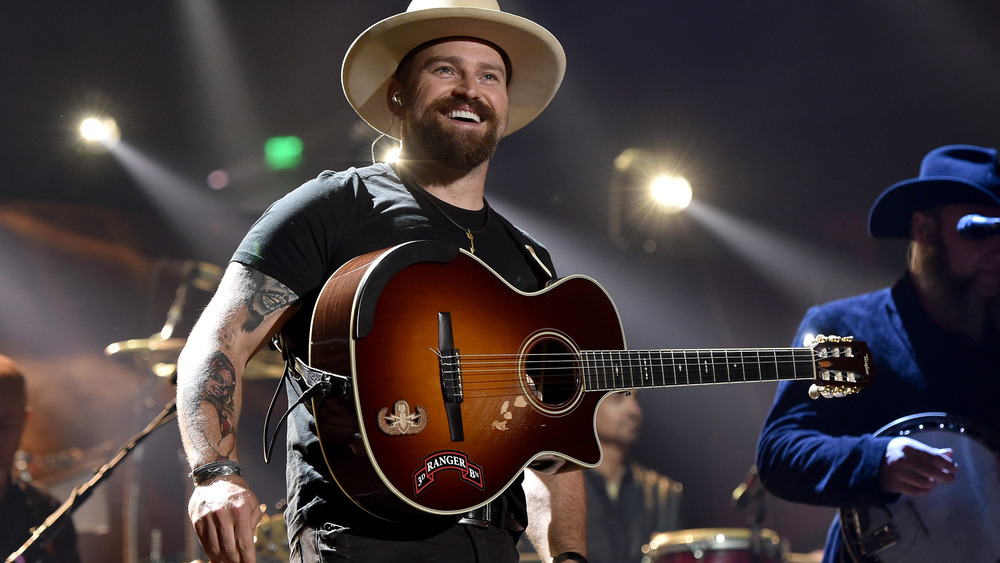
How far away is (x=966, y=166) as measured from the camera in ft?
13.9

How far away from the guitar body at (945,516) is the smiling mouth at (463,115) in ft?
8.04

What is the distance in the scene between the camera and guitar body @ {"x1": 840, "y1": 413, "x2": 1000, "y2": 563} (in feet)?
10.8

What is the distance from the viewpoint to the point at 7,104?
5.76 m

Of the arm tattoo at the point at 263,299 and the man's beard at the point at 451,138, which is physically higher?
the man's beard at the point at 451,138

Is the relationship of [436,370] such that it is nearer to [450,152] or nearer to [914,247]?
[450,152]

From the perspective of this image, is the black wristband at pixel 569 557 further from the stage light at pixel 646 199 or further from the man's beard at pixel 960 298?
the stage light at pixel 646 199

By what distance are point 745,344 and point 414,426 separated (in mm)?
7005

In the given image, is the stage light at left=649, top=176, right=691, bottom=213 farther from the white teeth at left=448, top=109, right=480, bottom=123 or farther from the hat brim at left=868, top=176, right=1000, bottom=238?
the white teeth at left=448, top=109, right=480, bottom=123

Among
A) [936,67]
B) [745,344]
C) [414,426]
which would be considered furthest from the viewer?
[745,344]

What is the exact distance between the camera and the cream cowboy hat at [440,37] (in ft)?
8.01

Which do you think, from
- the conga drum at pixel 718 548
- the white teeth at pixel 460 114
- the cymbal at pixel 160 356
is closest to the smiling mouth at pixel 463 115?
the white teeth at pixel 460 114

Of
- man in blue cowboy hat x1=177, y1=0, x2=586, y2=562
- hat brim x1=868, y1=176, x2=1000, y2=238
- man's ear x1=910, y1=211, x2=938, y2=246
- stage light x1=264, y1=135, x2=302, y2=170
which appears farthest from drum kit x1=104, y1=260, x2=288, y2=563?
man's ear x1=910, y1=211, x2=938, y2=246

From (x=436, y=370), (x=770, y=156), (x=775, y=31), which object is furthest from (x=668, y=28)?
(x=436, y=370)

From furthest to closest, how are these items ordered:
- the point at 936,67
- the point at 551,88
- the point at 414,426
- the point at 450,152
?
the point at 936,67 < the point at 551,88 < the point at 450,152 < the point at 414,426
